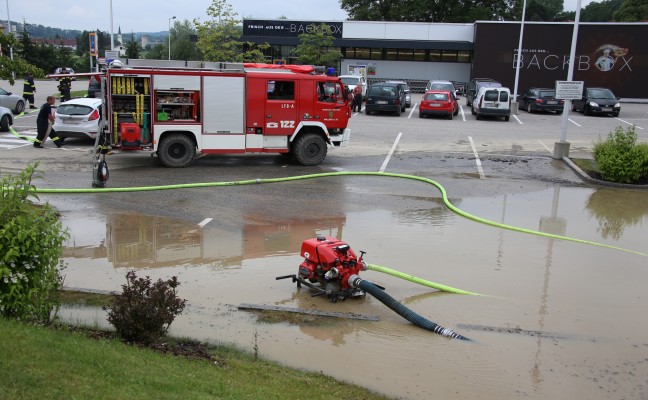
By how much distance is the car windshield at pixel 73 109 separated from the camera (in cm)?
2048

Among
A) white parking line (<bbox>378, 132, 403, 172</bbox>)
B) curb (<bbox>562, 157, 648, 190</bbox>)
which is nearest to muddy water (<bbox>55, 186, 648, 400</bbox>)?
curb (<bbox>562, 157, 648, 190</bbox>)

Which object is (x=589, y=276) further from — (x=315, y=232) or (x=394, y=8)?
(x=394, y=8)

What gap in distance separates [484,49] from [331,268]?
4321 cm

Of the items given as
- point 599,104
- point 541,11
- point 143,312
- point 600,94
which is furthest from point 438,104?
point 541,11

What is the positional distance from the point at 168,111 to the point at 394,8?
193ft

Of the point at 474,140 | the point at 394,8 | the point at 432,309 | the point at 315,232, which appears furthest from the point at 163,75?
the point at 394,8

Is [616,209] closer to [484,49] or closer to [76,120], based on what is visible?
[76,120]

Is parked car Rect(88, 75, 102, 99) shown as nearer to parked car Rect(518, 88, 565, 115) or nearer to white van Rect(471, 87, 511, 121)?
white van Rect(471, 87, 511, 121)

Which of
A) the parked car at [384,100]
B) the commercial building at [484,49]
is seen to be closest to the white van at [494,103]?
the parked car at [384,100]

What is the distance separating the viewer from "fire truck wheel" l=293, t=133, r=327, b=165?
18.0 metres

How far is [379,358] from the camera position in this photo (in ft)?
22.7

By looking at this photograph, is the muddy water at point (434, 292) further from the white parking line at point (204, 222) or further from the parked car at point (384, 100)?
the parked car at point (384, 100)

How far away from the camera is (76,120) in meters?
20.4

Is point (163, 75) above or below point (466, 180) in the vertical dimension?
above
